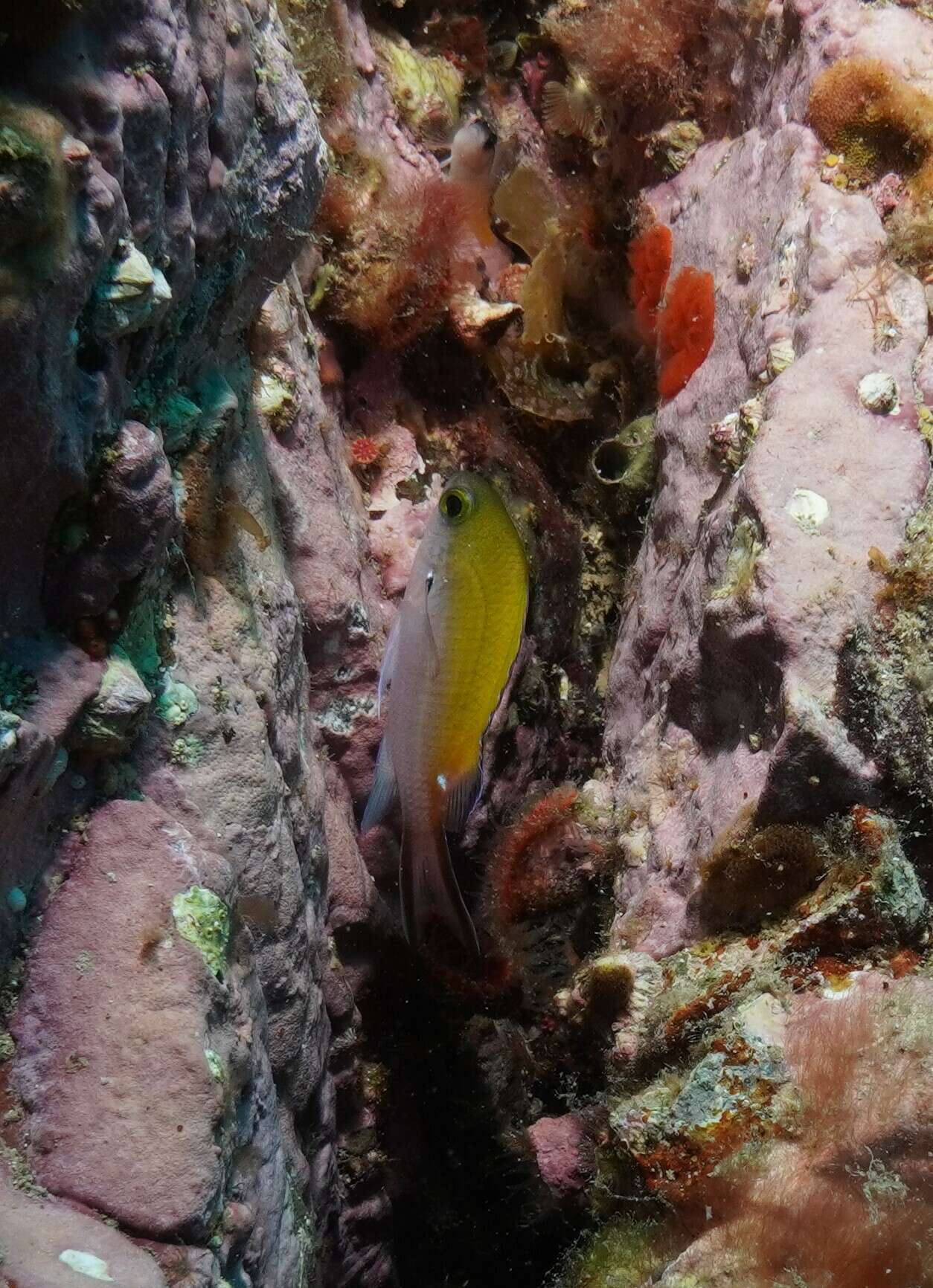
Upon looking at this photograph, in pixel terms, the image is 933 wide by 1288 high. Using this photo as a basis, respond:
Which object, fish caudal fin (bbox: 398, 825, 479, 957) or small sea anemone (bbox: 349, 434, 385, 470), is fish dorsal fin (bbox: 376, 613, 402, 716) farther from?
small sea anemone (bbox: 349, 434, 385, 470)

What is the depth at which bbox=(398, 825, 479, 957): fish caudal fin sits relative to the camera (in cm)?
306

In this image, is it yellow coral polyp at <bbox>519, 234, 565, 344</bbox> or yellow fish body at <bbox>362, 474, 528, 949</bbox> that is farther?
yellow coral polyp at <bbox>519, 234, 565, 344</bbox>

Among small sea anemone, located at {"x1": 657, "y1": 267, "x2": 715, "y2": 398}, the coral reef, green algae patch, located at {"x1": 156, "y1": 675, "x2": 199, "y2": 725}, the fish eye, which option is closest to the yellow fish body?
the fish eye

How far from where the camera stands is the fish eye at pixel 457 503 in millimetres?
2699

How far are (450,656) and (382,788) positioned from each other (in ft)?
1.88

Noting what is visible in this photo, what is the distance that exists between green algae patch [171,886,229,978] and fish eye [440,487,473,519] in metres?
1.30

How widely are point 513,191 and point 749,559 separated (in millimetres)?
2626

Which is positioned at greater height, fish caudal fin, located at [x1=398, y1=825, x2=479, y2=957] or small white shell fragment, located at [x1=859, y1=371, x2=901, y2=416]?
small white shell fragment, located at [x1=859, y1=371, x2=901, y2=416]

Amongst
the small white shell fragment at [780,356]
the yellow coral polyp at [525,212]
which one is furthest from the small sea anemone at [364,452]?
the small white shell fragment at [780,356]

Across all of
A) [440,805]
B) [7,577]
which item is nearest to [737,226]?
[440,805]

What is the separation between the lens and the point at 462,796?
2.92m

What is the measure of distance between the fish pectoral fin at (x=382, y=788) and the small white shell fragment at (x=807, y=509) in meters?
1.51

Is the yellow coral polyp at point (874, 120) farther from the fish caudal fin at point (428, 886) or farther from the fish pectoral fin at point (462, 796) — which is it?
the fish caudal fin at point (428, 886)

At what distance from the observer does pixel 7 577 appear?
66.2 inches
